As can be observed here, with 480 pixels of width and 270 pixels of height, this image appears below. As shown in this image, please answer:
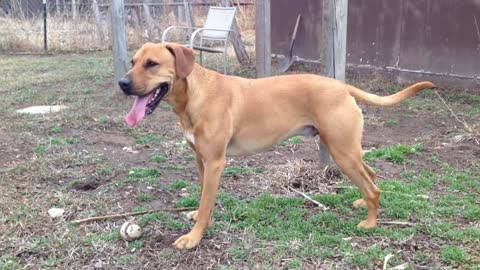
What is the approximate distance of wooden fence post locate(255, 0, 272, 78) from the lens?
741 centimetres

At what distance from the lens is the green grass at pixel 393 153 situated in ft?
17.2

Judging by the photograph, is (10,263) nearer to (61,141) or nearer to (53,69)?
(61,141)

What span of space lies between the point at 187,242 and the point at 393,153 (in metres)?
2.48

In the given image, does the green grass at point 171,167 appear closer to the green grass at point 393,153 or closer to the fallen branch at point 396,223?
the green grass at point 393,153

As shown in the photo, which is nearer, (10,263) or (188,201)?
(10,263)

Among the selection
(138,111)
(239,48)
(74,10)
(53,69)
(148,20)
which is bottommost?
(53,69)

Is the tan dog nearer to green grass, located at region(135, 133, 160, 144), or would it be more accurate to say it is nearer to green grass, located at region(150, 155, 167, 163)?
green grass, located at region(150, 155, 167, 163)

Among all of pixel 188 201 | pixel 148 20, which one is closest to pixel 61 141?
pixel 188 201

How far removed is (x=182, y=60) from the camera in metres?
3.48

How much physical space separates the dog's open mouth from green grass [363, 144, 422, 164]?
2.44m

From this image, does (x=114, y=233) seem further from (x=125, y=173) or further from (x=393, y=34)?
(x=393, y=34)

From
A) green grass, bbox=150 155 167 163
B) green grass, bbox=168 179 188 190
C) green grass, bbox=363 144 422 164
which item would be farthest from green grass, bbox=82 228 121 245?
green grass, bbox=363 144 422 164

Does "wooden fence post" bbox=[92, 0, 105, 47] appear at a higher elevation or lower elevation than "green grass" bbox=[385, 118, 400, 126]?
higher

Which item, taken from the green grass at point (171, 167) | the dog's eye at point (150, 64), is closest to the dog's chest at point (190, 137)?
the dog's eye at point (150, 64)
